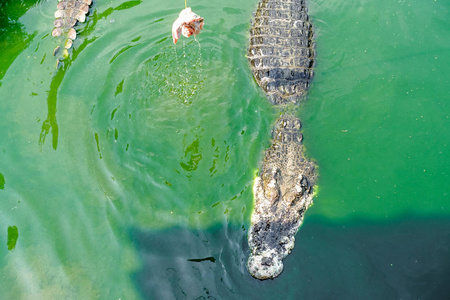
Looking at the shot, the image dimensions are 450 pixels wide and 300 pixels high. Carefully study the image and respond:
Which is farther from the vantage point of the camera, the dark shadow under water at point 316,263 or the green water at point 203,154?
the green water at point 203,154

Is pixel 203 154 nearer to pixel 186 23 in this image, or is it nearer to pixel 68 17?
pixel 186 23

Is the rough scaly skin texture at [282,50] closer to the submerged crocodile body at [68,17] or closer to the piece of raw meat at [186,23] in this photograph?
the piece of raw meat at [186,23]

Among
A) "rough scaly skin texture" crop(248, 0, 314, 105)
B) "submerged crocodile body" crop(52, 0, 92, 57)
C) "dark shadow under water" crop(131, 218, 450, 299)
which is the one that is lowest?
"dark shadow under water" crop(131, 218, 450, 299)

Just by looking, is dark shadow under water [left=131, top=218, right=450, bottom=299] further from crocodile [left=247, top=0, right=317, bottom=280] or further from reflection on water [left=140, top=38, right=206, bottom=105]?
reflection on water [left=140, top=38, right=206, bottom=105]

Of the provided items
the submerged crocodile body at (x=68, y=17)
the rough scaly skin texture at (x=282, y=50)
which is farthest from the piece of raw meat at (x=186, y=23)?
the submerged crocodile body at (x=68, y=17)

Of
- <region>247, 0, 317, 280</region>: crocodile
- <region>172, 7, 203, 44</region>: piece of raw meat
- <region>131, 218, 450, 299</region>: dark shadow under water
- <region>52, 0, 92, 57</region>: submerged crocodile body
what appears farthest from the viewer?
<region>52, 0, 92, 57</region>: submerged crocodile body

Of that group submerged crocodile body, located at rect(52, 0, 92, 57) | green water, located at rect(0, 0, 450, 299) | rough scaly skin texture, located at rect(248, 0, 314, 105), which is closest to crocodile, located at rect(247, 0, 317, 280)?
rough scaly skin texture, located at rect(248, 0, 314, 105)

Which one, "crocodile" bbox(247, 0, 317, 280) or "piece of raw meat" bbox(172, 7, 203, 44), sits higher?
"piece of raw meat" bbox(172, 7, 203, 44)
